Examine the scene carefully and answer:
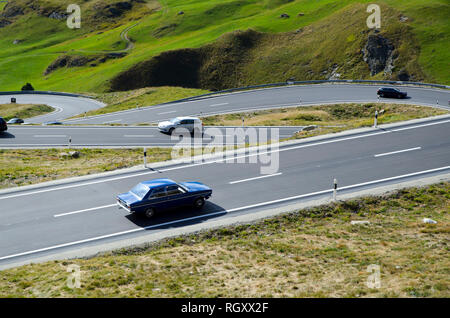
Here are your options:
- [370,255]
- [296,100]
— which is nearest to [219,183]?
[370,255]

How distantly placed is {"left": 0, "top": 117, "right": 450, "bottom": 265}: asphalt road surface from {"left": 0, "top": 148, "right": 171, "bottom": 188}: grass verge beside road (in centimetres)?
185

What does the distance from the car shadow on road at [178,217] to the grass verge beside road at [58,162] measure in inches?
243

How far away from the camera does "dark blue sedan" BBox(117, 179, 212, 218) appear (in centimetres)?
1745

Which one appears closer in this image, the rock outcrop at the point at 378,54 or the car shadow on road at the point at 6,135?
the car shadow on road at the point at 6,135

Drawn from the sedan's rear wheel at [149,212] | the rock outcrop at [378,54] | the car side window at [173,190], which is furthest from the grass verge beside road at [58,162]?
the rock outcrop at [378,54]

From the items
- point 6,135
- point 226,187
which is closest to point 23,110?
point 6,135

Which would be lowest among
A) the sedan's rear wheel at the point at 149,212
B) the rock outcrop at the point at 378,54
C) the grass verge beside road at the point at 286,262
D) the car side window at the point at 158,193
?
the grass verge beside road at the point at 286,262

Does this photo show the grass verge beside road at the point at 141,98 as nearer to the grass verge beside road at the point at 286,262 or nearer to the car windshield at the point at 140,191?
the car windshield at the point at 140,191

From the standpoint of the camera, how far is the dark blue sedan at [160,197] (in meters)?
17.5

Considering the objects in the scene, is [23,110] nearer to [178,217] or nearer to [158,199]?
[158,199]

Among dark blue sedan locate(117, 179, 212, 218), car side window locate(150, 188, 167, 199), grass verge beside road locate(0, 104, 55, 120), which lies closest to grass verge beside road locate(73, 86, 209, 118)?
grass verge beside road locate(0, 104, 55, 120)
